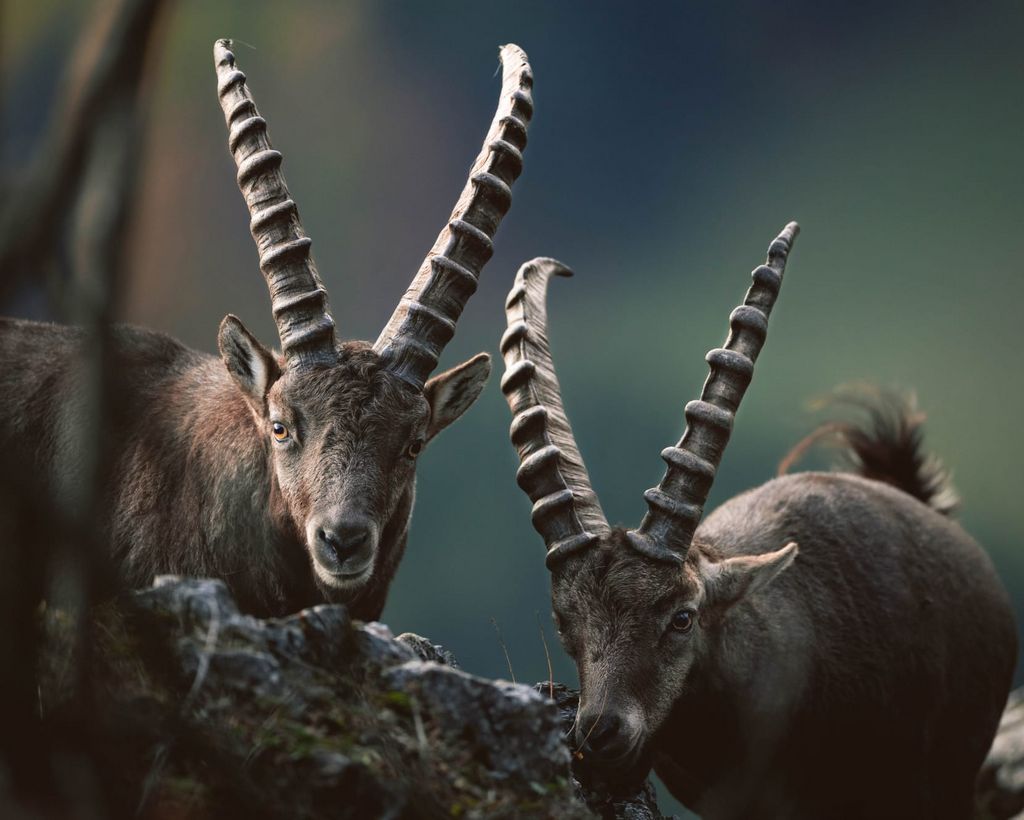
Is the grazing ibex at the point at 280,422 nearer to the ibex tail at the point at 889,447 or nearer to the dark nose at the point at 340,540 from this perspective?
the dark nose at the point at 340,540

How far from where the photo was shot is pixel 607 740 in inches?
237

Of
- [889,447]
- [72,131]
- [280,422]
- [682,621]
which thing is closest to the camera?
[72,131]

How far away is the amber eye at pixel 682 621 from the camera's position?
6.55 m

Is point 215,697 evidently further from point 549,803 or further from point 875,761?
point 875,761

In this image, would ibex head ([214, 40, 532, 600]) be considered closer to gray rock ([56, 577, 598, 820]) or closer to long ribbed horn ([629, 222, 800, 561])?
gray rock ([56, 577, 598, 820])

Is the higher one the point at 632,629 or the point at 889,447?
the point at 889,447

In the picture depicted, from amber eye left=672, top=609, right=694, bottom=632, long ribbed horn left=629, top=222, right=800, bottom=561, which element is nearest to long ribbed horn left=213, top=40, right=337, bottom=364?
long ribbed horn left=629, top=222, right=800, bottom=561

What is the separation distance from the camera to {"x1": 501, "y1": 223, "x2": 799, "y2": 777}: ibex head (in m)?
6.23

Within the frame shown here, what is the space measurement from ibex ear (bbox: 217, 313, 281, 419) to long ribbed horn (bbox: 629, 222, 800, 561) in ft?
7.76

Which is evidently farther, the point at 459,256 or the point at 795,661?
the point at 795,661

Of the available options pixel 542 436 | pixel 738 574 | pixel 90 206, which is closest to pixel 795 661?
pixel 738 574

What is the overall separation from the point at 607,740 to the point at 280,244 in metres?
3.44

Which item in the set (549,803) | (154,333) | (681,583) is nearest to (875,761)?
(681,583)

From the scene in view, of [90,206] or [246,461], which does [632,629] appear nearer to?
[246,461]
